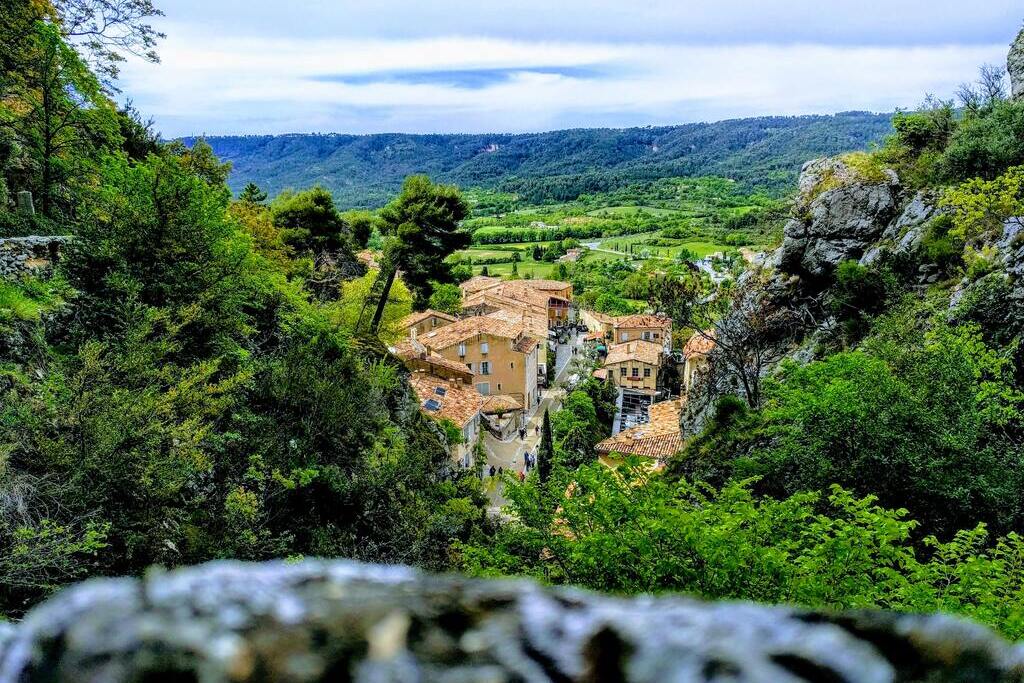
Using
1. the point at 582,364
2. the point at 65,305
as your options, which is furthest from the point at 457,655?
the point at 582,364

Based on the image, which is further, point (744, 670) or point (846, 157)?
point (846, 157)

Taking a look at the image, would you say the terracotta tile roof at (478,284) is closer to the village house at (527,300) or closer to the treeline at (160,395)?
the village house at (527,300)

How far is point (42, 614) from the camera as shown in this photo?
5.33 ft

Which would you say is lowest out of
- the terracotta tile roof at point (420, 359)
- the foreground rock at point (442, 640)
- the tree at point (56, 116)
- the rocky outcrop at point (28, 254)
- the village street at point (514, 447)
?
the village street at point (514, 447)

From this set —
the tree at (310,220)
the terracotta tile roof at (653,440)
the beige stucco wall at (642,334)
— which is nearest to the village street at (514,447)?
the terracotta tile roof at (653,440)

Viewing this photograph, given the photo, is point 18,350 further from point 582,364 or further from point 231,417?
point 582,364

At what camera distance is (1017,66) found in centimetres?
2998

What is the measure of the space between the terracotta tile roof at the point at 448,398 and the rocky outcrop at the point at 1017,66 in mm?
30710

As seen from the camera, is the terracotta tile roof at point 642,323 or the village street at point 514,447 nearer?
the village street at point 514,447

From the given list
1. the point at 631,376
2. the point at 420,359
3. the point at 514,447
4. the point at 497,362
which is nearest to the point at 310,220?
the point at 420,359

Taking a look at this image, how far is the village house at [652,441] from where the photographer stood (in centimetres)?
2758

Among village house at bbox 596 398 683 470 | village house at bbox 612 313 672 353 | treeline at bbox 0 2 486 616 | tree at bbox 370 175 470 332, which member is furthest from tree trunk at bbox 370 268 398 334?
village house at bbox 612 313 672 353

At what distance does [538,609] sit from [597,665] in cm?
22

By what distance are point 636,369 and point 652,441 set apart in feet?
108
